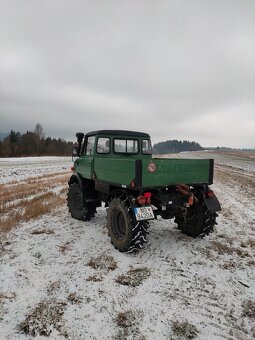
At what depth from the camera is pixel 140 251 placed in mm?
5297

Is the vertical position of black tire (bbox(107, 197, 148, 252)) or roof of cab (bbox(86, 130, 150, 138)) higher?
roof of cab (bbox(86, 130, 150, 138))

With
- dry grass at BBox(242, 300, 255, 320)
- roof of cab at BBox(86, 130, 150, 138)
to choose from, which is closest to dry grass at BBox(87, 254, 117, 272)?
dry grass at BBox(242, 300, 255, 320)

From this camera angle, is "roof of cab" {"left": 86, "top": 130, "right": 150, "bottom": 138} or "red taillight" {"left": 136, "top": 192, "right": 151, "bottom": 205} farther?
"roof of cab" {"left": 86, "top": 130, "right": 150, "bottom": 138}

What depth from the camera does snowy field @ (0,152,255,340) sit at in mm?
3104

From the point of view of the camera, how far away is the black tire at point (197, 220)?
5.77 metres

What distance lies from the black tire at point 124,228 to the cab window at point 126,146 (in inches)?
70.8

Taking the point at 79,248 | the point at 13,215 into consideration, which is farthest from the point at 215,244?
the point at 13,215

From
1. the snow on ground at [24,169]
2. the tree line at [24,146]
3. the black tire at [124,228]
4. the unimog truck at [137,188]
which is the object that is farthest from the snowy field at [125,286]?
the tree line at [24,146]

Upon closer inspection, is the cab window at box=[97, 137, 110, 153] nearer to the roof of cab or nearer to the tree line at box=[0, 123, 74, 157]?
the roof of cab

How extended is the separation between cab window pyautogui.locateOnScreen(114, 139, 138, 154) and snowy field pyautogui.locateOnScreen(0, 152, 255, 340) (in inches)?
81.7

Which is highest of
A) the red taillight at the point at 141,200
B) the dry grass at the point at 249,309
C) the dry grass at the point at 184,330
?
the red taillight at the point at 141,200

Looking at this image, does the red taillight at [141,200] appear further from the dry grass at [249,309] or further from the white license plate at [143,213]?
the dry grass at [249,309]

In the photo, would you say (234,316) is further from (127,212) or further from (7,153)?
(7,153)

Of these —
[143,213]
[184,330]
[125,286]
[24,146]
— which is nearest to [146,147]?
[143,213]
